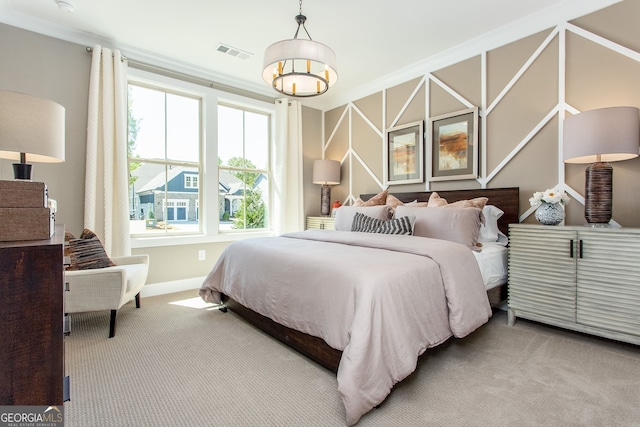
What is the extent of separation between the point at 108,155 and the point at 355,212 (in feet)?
9.01

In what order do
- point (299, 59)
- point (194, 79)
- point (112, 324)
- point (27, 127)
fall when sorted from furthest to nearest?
1. point (194, 79)
2. point (112, 324)
3. point (299, 59)
4. point (27, 127)

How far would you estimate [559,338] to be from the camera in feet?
8.04

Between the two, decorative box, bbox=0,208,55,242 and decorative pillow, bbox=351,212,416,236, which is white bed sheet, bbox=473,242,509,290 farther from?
decorative box, bbox=0,208,55,242

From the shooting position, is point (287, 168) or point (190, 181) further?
point (287, 168)

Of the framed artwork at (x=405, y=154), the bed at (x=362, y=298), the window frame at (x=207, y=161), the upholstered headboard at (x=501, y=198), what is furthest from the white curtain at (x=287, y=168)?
the upholstered headboard at (x=501, y=198)

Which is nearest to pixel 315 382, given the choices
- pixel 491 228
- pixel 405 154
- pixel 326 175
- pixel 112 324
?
pixel 112 324

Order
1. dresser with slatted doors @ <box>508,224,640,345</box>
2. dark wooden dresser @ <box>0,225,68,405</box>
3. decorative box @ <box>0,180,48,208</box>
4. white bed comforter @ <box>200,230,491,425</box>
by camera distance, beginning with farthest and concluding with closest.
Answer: dresser with slatted doors @ <box>508,224,640,345</box> → white bed comforter @ <box>200,230,491,425</box> → decorative box @ <box>0,180,48,208</box> → dark wooden dresser @ <box>0,225,68,405</box>

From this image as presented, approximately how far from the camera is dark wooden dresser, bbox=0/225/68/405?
0.70 metres

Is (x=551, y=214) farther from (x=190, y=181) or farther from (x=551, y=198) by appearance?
(x=190, y=181)

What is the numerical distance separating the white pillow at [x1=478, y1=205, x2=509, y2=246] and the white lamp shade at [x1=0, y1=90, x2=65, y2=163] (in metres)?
3.63

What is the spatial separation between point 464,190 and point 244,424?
304 centimetres

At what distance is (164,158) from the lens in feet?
13.0

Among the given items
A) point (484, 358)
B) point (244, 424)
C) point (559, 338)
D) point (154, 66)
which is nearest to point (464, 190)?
point (559, 338)

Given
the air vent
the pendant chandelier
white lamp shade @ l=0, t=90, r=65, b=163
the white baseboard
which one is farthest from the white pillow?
white lamp shade @ l=0, t=90, r=65, b=163
